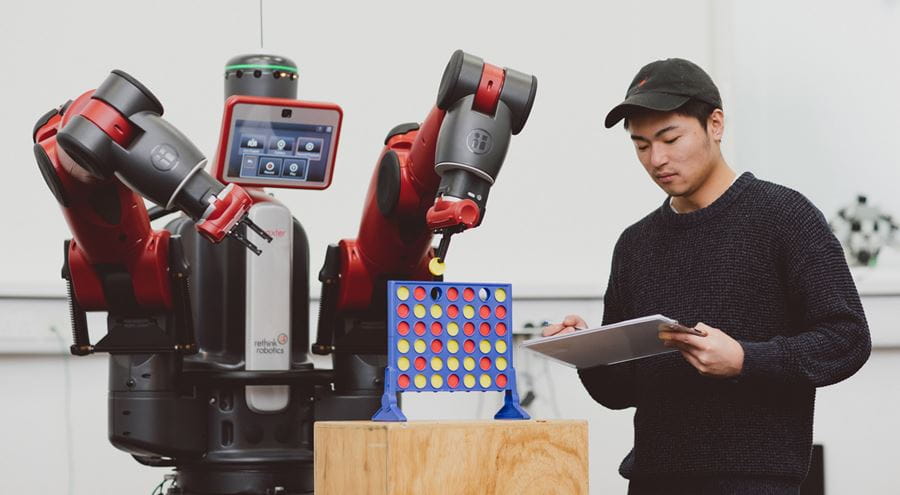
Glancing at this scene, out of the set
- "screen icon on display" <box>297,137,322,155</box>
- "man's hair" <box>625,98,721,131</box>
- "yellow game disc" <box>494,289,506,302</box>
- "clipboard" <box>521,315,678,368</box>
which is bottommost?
"clipboard" <box>521,315,678,368</box>

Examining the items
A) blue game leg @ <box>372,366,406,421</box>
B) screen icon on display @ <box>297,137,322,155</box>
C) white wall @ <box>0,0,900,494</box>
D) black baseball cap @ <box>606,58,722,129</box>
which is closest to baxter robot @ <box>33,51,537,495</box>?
screen icon on display @ <box>297,137,322,155</box>

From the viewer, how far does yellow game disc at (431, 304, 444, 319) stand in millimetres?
1609

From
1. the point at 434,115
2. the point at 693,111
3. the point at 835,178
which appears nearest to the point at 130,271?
the point at 434,115

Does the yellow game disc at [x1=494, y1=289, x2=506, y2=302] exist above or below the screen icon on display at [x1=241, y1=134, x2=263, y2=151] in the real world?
below

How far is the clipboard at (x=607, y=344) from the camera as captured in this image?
1525 millimetres

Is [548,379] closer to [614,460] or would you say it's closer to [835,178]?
[614,460]

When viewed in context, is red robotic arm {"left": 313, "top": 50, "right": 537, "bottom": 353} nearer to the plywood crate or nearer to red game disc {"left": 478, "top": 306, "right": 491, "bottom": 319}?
red game disc {"left": 478, "top": 306, "right": 491, "bottom": 319}

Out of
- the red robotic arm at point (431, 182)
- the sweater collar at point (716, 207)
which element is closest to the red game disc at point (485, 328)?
the red robotic arm at point (431, 182)

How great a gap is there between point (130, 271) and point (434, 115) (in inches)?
23.0

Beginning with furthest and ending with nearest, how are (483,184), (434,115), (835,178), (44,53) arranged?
(835,178)
(44,53)
(434,115)
(483,184)

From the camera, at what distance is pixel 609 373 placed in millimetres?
1874

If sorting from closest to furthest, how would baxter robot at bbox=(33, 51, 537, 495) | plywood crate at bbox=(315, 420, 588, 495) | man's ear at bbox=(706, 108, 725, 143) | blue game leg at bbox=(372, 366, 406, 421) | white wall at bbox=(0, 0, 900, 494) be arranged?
plywood crate at bbox=(315, 420, 588, 495), blue game leg at bbox=(372, 366, 406, 421), man's ear at bbox=(706, 108, 725, 143), baxter robot at bbox=(33, 51, 537, 495), white wall at bbox=(0, 0, 900, 494)

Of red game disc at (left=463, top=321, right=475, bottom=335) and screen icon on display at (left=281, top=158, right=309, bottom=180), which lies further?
screen icon on display at (left=281, top=158, right=309, bottom=180)

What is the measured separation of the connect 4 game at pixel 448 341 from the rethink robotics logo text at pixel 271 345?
0.46 meters
